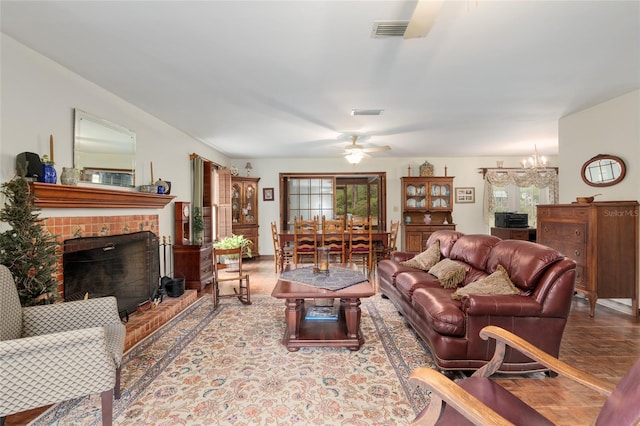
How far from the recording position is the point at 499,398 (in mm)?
1306

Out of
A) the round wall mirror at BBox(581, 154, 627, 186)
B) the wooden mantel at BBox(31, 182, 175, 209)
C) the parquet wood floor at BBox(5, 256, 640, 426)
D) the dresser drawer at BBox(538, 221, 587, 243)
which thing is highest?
the round wall mirror at BBox(581, 154, 627, 186)

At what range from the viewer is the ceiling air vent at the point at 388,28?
2.00 m

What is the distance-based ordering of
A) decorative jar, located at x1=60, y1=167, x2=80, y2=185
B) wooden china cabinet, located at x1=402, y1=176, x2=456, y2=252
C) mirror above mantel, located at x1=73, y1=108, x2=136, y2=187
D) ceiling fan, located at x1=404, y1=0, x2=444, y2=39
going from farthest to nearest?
1. wooden china cabinet, located at x1=402, y1=176, x2=456, y2=252
2. mirror above mantel, located at x1=73, y1=108, x2=136, y2=187
3. decorative jar, located at x1=60, y1=167, x2=80, y2=185
4. ceiling fan, located at x1=404, y1=0, x2=444, y2=39

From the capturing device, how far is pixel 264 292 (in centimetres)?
448

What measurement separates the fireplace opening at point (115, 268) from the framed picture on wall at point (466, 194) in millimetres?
6563

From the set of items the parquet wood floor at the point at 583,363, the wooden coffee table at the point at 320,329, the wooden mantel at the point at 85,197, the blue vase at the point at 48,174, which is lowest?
the parquet wood floor at the point at 583,363

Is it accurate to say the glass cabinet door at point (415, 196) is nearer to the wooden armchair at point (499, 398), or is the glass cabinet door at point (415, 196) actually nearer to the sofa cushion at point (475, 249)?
the sofa cushion at point (475, 249)

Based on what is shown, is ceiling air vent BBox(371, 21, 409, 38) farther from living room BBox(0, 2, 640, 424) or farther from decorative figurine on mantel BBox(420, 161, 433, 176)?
decorative figurine on mantel BBox(420, 161, 433, 176)

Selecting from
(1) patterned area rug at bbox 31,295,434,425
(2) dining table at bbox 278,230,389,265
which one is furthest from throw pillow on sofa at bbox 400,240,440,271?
(2) dining table at bbox 278,230,389,265

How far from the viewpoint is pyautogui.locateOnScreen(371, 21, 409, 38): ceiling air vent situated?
2.00 meters

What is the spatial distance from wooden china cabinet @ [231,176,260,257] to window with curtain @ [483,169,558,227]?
5.57 meters

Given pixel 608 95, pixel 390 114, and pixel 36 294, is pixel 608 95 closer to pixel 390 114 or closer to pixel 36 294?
pixel 390 114

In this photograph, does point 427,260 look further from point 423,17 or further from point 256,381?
point 423,17

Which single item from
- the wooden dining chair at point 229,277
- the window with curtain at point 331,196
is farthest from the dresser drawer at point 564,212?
the wooden dining chair at point 229,277
